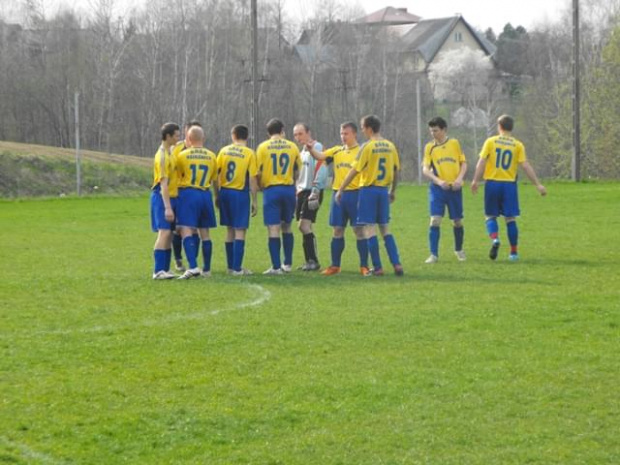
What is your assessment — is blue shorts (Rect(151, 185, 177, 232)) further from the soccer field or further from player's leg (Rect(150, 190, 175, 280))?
the soccer field

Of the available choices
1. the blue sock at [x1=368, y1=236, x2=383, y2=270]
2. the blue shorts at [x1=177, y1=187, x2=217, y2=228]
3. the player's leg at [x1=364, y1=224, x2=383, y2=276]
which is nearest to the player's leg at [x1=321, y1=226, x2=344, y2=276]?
the player's leg at [x1=364, y1=224, x2=383, y2=276]

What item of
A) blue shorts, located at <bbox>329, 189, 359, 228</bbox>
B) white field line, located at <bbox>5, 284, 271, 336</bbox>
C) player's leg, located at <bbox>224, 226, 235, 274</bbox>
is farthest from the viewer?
player's leg, located at <bbox>224, 226, 235, 274</bbox>

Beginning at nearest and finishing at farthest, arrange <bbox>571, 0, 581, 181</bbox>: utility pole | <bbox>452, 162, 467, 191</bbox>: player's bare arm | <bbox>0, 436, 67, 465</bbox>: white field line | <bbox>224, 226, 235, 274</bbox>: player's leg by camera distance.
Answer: <bbox>0, 436, 67, 465</bbox>: white field line < <bbox>224, 226, 235, 274</bbox>: player's leg < <bbox>452, 162, 467, 191</bbox>: player's bare arm < <bbox>571, 0, 581, 181</bbox>: utility pole

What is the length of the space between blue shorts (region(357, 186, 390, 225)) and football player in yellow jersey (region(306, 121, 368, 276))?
0.33 m

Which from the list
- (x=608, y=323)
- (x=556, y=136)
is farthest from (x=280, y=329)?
(x=556, y=136)

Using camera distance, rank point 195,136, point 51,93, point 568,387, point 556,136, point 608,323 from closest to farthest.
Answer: point 568,387 → point 608,323 → point 195,136 → point 556,136 → point 51,93

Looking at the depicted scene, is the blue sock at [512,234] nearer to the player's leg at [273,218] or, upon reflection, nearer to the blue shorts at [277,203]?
the blue shorts at [277,203]

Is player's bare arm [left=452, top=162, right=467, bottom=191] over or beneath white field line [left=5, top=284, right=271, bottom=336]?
over

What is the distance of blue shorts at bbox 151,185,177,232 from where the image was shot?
1377 centimetres

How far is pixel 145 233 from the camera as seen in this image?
22.0 metres

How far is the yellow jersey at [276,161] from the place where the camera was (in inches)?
563

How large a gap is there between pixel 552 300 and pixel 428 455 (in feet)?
18.2

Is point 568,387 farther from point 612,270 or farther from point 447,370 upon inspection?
point 612,270

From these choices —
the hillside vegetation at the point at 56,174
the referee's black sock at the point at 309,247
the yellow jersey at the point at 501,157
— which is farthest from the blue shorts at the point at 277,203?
the hillside vegetation at the point at 56,174
